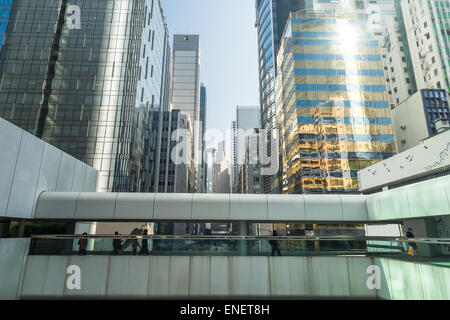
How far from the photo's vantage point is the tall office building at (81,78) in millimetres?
48562

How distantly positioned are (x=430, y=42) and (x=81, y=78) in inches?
3354

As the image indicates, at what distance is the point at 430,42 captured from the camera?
6694cm

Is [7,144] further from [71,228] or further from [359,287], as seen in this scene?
[359,287]

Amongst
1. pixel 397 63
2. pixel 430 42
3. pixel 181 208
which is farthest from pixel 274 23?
pixel 181 208

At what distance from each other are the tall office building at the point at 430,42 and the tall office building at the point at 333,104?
25318mm

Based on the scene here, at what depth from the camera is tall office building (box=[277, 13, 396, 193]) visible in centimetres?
4644

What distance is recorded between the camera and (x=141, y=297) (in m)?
12.6

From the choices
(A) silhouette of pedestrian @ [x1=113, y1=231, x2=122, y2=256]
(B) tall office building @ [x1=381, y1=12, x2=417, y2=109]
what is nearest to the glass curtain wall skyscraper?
(B) tall office building @ [x1=381, y1=12, x2=417, y2=109]

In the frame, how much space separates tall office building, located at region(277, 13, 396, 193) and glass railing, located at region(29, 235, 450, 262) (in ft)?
110

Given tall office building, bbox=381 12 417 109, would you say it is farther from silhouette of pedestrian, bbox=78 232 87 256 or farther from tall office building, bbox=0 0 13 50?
tall office building, bbox=0 0 13 50

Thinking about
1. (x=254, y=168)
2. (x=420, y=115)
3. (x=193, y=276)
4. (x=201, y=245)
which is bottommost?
(x=193, y=276)

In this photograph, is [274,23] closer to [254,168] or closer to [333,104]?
[333,104]

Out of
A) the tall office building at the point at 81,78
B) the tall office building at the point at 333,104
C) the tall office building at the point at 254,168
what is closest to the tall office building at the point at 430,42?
A: the tall office building at the point at 333,104

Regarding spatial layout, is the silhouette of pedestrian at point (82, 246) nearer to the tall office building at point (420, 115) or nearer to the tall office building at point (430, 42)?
the tall office building at point (420, 115)
